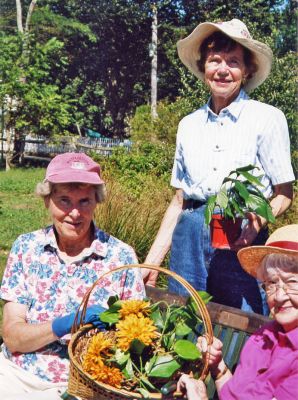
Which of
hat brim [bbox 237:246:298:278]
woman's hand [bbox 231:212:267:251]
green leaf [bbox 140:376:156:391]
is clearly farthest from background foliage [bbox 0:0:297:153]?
green leaf [bbox 140:376:156:391]

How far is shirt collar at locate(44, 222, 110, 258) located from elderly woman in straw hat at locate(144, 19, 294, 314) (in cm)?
50

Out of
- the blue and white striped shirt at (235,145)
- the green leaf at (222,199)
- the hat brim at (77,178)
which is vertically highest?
the blue and white striped shirt at (235,145)

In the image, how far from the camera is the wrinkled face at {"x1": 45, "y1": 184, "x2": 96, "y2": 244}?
2.71 metres

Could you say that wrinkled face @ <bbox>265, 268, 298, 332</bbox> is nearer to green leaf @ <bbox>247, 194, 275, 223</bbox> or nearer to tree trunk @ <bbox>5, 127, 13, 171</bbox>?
green leaf @ <bbox>247, 194, 275, 223</bbox>

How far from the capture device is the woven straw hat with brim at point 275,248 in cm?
214

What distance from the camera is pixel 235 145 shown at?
292 cm

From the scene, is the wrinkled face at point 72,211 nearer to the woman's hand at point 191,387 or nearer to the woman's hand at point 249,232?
the woman's hand at point 249,232

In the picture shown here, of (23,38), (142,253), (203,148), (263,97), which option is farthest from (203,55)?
(23,38)

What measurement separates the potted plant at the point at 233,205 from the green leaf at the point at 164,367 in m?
0.78

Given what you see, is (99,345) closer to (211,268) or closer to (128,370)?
(128,370)

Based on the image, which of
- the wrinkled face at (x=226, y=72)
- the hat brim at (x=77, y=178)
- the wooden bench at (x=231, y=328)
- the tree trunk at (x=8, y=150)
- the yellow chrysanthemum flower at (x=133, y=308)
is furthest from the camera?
the tree trunk at (x=8, y=150)

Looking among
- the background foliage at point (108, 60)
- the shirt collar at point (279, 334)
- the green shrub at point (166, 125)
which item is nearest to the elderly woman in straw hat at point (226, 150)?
the shirt collar at point (279, 334)

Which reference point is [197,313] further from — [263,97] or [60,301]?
[263,97]

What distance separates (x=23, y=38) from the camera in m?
19.9
